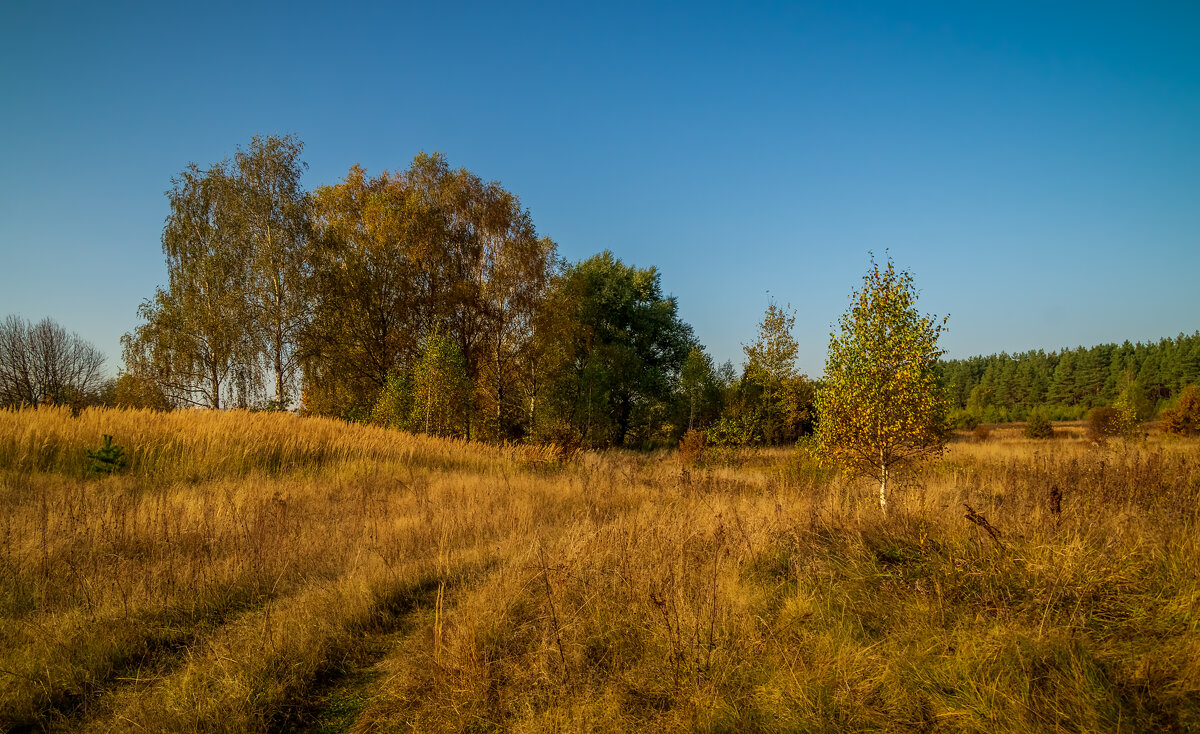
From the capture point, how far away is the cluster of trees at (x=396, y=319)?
65.4 feet

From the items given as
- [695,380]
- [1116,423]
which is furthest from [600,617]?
[1116,423]

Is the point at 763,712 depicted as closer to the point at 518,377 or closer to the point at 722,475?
the point at 722,475

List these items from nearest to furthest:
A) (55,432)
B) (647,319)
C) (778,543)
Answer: (778,543)
(55,432)
(647,319)

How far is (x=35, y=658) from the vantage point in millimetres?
3287

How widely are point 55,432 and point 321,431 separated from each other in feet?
16.6

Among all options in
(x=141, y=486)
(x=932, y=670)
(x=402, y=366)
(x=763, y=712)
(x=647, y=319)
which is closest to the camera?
(x=763, y=712)

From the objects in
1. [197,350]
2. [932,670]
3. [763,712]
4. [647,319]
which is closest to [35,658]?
[763,712]

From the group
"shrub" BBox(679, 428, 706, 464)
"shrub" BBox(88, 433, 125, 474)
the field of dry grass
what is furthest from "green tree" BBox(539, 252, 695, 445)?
the field of dry grass

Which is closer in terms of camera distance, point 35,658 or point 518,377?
point 35,658

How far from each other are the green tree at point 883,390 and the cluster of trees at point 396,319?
11943mm

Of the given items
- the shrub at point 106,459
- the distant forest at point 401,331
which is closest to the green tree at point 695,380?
the distant forest at point 401,331

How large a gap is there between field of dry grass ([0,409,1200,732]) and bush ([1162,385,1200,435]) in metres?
30.4

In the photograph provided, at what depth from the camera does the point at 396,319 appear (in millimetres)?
24656

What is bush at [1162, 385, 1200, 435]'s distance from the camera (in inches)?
Result: 1072
